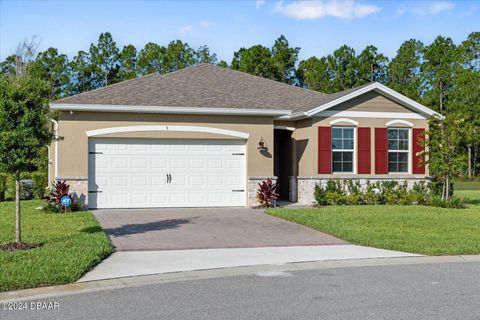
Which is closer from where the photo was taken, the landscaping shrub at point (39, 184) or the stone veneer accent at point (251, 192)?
the stone veneer accent at point (251, 192)

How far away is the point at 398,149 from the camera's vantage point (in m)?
21.2

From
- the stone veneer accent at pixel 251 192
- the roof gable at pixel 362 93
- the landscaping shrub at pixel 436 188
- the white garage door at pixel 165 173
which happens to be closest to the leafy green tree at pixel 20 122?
the white garage door at pixel 165 173

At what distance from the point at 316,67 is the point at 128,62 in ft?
55.0

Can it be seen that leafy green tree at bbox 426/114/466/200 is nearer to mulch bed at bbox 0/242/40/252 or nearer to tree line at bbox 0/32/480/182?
mulch bed at bbox 0/242/40/252

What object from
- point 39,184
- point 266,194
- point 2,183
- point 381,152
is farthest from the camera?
point 39,184

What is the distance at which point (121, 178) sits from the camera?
59.9 ft

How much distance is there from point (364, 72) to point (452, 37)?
33.5 ft

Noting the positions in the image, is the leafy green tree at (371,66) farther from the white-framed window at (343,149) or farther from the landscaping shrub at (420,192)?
the white-framed window at (343,149)

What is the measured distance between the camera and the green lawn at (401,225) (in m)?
11.4

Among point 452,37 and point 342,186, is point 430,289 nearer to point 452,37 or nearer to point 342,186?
point 342,186

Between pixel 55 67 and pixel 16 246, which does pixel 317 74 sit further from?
pixel 16 246

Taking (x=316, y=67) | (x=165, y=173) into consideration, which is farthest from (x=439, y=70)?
(x=165, y=173)

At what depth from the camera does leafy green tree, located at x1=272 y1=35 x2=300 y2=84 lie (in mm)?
51094

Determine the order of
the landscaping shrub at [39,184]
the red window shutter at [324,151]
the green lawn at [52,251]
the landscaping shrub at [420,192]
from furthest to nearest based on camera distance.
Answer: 1. the landscaping shrub at [39,184]
2. the landscaping shrub at [420,192]
3. the red window shutter at [324,151]
4. the green lawn at [52,251]
